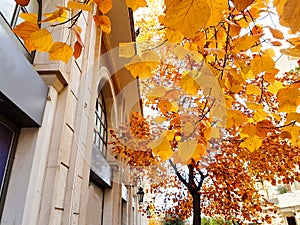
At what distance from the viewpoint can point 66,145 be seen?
210 cm

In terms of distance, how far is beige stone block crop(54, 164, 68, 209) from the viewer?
1875 mm

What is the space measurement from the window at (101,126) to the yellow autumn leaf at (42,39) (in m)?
3.36

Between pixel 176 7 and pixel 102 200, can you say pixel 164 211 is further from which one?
pixel 176 7

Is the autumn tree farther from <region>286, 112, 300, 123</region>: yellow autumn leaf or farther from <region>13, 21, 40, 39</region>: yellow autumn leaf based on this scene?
<region>13, 21, 40, 39</region>: yellow autumn leaf

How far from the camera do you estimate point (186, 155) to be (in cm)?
122

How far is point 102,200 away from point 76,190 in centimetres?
273

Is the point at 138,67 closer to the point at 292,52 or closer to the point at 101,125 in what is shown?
the point at 292,52

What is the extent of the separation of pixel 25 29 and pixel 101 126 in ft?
12.9

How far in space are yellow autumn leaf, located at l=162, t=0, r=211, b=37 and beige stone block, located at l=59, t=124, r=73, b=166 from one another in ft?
5.29

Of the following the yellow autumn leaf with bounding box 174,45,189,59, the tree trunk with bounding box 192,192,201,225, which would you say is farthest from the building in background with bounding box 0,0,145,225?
the tree trunk with bounding box 192,192,201,225

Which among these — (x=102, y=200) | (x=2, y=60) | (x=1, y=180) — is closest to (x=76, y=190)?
(x=1, y=180)

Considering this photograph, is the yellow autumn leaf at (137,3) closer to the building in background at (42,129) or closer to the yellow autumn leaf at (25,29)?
the yellow autumn leaf at (25,29)

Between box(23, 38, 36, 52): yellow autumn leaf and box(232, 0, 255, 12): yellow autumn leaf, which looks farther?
box(23, 38, 36, 52): yellow autumn leaf

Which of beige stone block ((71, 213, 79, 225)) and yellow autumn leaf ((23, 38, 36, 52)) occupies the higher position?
yellow autumn leaf ((23, 38, 36, 52))
